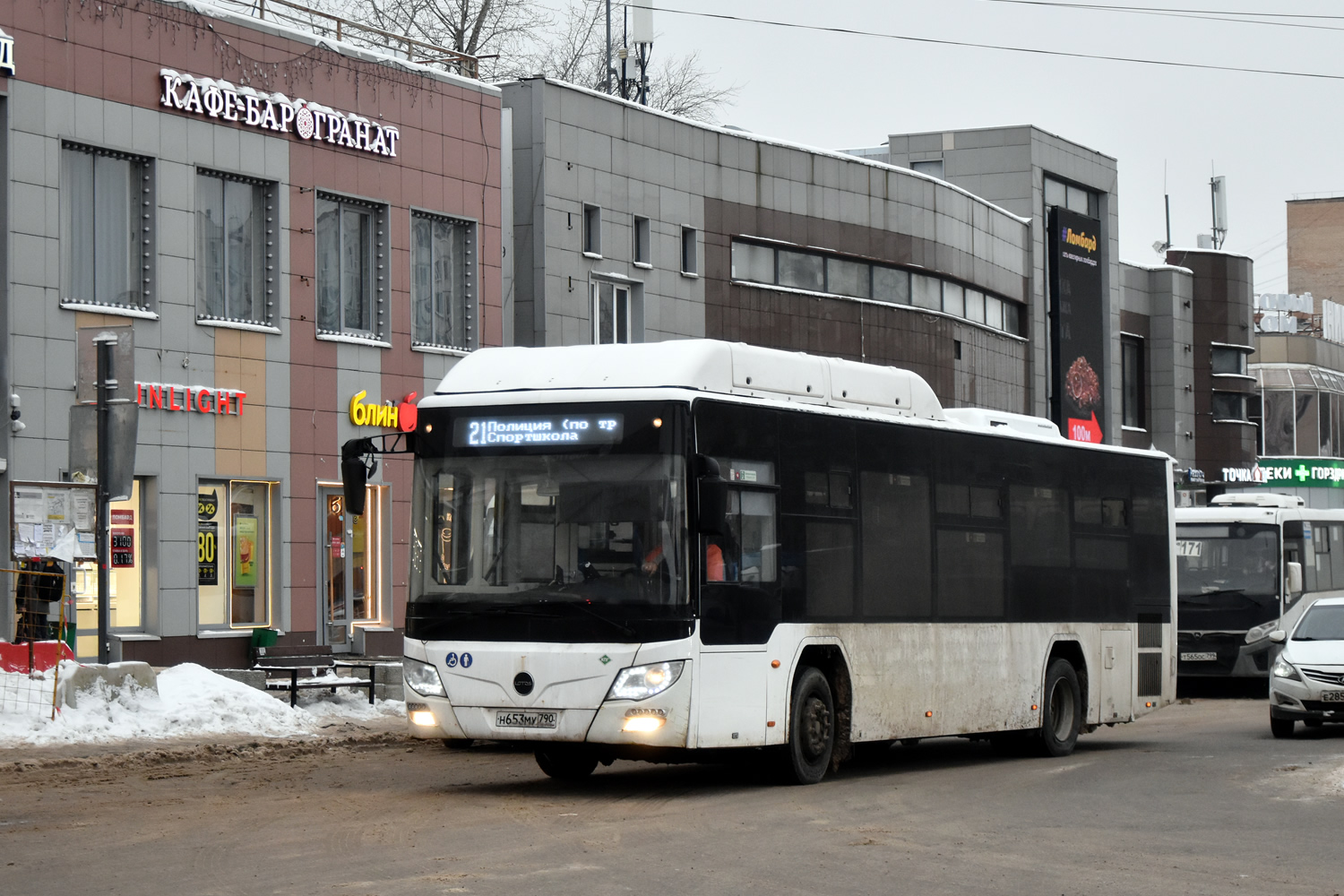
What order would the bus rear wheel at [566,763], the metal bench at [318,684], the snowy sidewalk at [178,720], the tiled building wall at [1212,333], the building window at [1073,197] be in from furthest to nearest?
the tiled building wall at [1212,333], the building window at [1073,197], the metal bench at [318,684], the snowy sidewalk at [178,720], the bus rear wheel at [566,763]

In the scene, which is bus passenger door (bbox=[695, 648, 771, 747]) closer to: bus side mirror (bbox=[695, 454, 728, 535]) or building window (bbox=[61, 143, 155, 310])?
bus side mirror (bbox=[695, 454, 728, 535])

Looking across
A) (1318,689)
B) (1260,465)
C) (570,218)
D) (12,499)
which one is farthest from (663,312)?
(1260,465)

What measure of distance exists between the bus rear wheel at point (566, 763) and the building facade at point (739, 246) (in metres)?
17.4

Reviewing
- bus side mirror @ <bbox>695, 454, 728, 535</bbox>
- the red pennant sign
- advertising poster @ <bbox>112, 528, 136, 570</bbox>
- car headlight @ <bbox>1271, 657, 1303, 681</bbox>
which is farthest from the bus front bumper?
the red pennant sign

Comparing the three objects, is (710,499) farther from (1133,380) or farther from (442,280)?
(1133,380)

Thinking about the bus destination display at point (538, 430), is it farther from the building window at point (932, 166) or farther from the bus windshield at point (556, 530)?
the building window at point (932, 166)

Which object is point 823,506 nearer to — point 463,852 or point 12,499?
point 463,852

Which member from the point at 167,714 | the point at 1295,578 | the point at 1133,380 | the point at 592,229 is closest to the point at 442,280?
the point at 592,229

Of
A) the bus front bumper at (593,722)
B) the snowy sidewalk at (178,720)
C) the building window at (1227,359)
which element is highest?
the building window at (1227,359)

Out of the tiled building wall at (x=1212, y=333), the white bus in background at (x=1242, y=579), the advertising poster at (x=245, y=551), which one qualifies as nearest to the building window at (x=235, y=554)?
the advertising poster at (x=245, y=551)

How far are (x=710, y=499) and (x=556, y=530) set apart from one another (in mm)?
1137

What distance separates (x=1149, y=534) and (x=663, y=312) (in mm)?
15495

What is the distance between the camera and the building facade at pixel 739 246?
107ft

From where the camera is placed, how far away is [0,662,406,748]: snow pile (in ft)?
59.5
